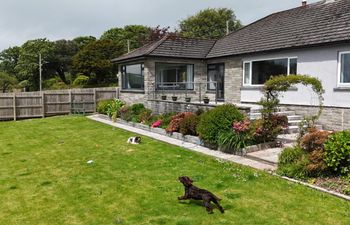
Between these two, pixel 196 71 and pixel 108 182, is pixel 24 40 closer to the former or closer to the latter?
pixel 196 71

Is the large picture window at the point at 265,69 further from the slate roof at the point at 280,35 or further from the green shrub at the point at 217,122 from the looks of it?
the green shrub at the point at 217,122

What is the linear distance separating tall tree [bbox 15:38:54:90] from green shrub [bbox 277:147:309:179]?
61.3 meters

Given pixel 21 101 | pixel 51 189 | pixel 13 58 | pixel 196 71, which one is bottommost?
pixel 51 189

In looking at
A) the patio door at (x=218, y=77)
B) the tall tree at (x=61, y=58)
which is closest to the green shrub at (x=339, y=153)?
the patio door at (x=218, y=77)

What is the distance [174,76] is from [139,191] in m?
14.6

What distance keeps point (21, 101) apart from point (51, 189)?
57.8 feet

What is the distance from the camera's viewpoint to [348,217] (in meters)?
5.11

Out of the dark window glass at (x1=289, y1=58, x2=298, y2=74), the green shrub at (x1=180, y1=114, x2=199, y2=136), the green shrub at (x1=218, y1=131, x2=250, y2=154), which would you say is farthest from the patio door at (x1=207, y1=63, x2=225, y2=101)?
the green shrub at (x1=218, y1=131, x2=250, y2=154)

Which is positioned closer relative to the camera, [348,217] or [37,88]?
[348,217]

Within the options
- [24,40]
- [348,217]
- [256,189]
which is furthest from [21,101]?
[24,40]

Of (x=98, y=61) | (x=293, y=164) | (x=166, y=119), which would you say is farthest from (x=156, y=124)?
(x=98, y=61)

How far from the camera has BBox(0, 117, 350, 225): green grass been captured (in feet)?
17.1

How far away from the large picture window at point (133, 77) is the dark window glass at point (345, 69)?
11543 mm

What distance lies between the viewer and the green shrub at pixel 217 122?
409 inches
